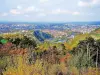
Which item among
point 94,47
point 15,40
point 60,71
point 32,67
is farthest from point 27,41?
point 32,67

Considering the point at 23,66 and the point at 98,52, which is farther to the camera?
the point at 98,52

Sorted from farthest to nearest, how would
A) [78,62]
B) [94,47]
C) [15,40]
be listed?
1. [15,40]
2. [94,47]
3. [78,62]

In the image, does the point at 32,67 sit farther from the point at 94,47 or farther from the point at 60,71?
the point at 94,47

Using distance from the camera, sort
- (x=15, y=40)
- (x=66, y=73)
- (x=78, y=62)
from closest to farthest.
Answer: (x=66, y=73) < (x=78, y=62) < (x=15, y=40)

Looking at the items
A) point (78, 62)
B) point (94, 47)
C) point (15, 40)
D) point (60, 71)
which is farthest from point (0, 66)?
point (15, 40)

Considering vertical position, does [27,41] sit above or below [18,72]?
below

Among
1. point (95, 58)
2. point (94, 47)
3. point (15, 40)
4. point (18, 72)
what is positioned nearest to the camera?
point (18, 72)

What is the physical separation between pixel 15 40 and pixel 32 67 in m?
51.3

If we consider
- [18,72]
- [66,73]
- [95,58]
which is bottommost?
[95,58]

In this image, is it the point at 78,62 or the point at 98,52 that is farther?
the point at 98,52

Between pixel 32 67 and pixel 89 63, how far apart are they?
2835 cm

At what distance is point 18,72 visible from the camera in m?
17.2

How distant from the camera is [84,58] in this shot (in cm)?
4419

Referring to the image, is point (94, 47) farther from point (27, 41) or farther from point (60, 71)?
point (60, 71)
